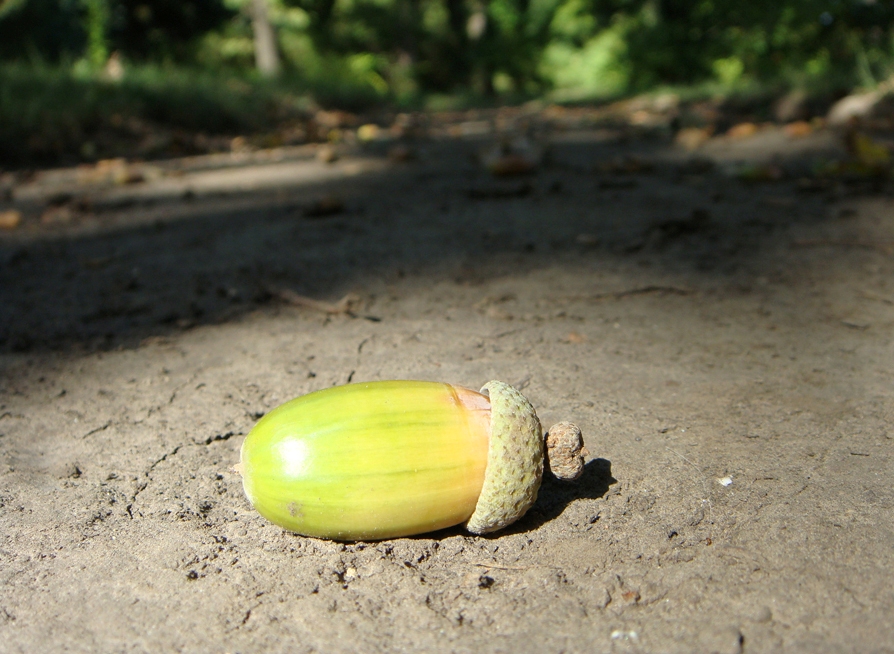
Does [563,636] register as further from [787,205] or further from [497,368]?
[787,205]

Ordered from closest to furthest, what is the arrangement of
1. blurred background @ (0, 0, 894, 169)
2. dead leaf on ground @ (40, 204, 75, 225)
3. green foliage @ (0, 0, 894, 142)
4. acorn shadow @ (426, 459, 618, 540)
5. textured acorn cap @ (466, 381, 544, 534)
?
textured acorn cap @ (466, 381, 544, 534) < acorn shadow @ (426, 459, 618, 540) < dead leaf on ground @ (40, 204, 75, 225) < blurred background @ (0, 0, 894, 169) < green foliage @ (0, 0, 894, 142)

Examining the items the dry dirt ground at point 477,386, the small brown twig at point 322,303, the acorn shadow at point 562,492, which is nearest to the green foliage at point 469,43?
the dry dirt ground at point 477,386

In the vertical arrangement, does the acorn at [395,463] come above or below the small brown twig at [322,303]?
above

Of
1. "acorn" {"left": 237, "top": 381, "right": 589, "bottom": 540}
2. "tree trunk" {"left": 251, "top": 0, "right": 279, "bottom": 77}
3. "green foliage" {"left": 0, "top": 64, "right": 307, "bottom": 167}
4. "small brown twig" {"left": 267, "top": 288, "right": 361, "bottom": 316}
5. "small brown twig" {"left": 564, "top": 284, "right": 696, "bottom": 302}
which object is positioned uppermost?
"tree trunk" {"left": 251, "top": 0, "right": 279, "bottom": 77}

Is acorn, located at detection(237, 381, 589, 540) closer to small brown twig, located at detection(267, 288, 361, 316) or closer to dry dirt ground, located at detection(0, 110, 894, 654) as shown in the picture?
dry dirt ground, located at detection(0, 110, 894, 654)

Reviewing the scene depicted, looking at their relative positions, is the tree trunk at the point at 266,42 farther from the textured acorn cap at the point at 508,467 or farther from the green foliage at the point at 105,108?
the textured acorn cap at the point at 508,467

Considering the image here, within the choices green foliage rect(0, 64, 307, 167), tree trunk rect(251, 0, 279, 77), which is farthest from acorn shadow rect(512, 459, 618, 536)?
tree trunk rect(251, 0, 279, 77)

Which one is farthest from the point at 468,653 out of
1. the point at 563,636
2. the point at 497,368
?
the point at 497,368

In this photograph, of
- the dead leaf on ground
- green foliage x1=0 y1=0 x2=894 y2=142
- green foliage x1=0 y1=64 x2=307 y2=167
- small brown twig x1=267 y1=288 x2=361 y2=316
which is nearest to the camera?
small brown twig x1=267 y1=288 x2=361 y2=316
